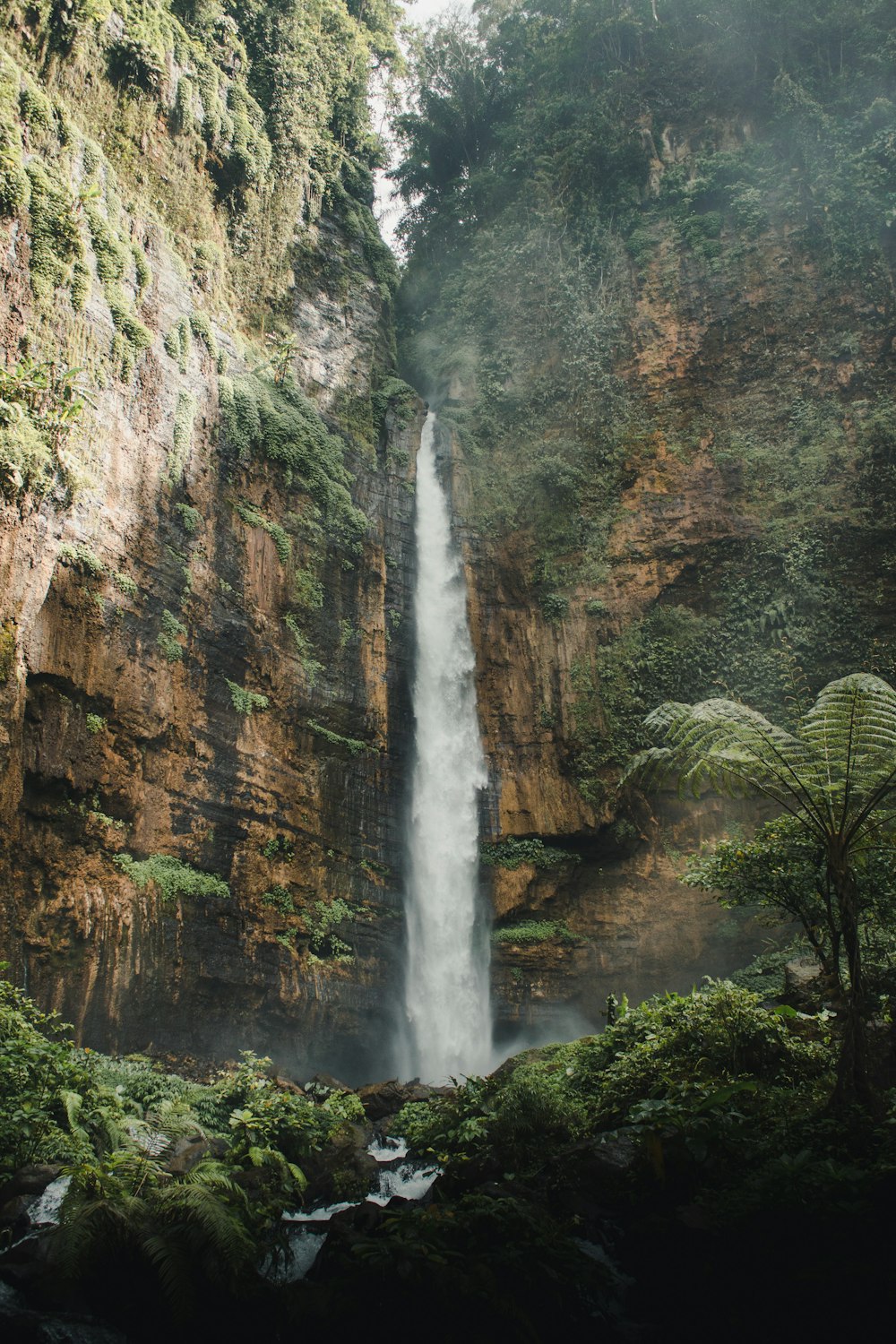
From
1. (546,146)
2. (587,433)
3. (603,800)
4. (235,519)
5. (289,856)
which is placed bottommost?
(289,856)

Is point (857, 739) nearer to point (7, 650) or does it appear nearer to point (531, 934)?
point (7, 650)

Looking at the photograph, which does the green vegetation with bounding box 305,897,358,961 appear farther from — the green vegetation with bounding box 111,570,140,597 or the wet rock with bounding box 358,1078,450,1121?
the green vegetation with bounding box 111,570,140,597

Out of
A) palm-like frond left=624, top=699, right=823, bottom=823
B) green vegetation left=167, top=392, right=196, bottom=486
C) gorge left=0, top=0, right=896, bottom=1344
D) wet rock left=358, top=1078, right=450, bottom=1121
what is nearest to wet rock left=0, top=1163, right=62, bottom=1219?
gorge left=0, top=0, right=896, bottom=1344

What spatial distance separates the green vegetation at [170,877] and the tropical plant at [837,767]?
7.90 meters

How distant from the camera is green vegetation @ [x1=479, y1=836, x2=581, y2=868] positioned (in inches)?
633

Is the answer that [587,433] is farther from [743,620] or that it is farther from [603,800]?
[603,800]

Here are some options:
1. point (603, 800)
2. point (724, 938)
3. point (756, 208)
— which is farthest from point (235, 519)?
point (756, 208)

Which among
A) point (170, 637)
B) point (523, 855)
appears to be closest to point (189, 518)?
point (170, 637)

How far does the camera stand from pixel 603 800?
1612cm

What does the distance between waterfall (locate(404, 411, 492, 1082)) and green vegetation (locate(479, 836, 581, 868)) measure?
33cm

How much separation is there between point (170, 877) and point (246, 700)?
3.35 metres

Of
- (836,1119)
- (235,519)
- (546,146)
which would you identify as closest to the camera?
(836,1119)

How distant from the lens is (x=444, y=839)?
1603 centimetres

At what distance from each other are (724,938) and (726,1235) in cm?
1120
